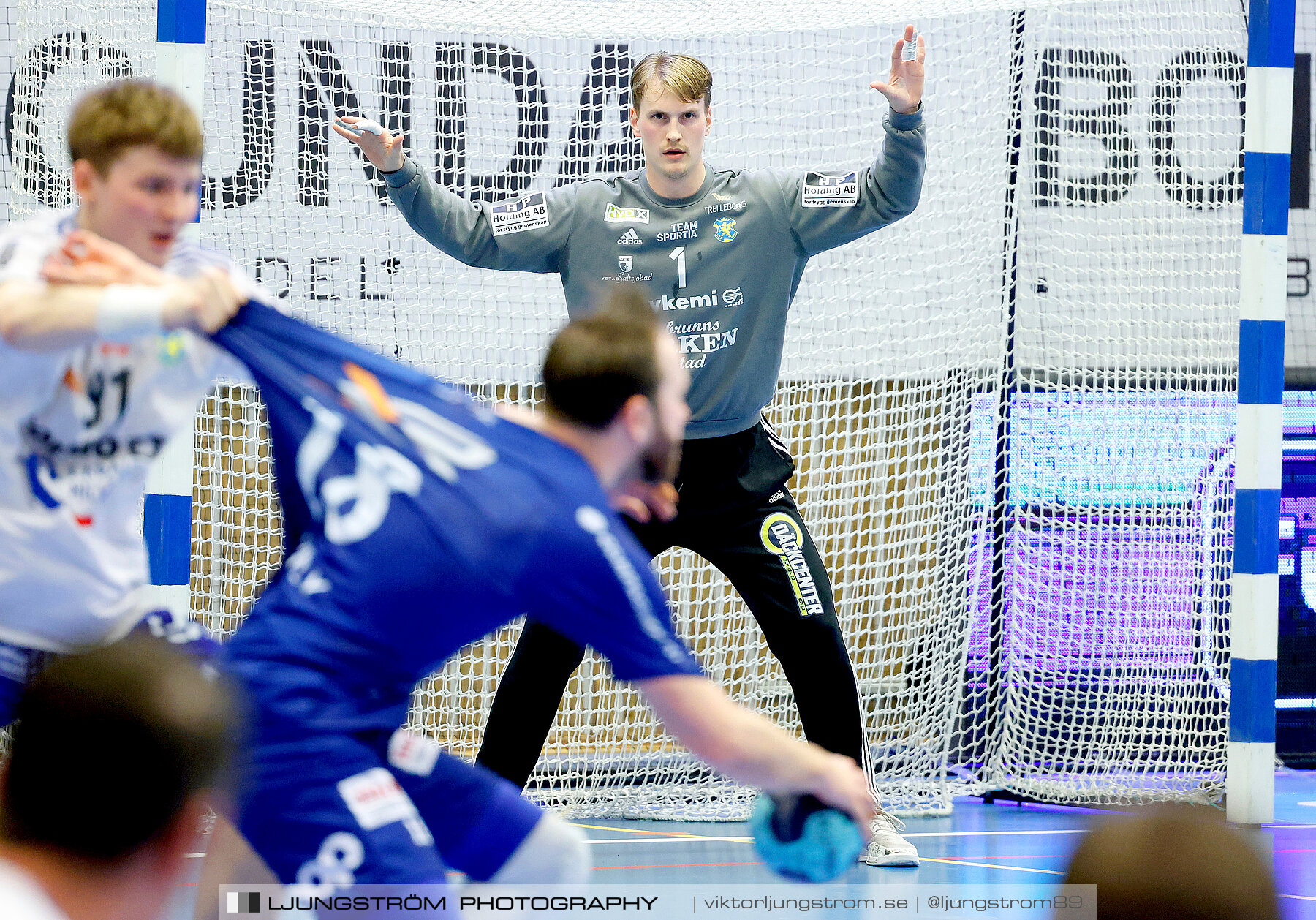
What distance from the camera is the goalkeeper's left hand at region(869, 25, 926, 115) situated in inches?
158

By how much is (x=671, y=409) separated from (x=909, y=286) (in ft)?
13.8

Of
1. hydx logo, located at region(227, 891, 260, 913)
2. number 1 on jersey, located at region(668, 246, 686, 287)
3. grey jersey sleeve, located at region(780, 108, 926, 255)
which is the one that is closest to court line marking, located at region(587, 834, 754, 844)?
number 1 on jersey, located at region(668, 246, 686, 287)

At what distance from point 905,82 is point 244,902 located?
293 centimetres

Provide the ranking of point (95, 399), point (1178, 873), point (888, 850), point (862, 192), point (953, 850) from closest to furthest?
point (1178, 873) → point (95, 399) → point (862, 192) → point (888, 850) → point (953, 850)

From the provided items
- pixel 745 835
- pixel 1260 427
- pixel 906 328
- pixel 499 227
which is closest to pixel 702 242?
pixel 499 227

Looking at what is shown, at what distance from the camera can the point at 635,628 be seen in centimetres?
210

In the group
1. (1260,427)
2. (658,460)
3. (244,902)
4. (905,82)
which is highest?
(905,82)

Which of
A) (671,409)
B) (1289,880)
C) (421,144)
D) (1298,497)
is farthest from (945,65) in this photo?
(671,409)

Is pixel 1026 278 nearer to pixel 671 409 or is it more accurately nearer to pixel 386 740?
Result: pixel 671 409

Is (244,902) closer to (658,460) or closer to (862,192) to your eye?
(658,460)

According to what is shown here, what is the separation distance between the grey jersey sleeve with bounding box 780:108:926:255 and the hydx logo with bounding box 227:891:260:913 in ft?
9.04

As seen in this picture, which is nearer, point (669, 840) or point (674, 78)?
point (674, 78)

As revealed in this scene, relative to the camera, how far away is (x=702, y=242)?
430cm

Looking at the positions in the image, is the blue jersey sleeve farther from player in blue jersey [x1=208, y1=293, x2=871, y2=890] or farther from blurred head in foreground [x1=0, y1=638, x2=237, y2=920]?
blurred head in foreground [x1=0, y1=638, x2=237, y2=920]
